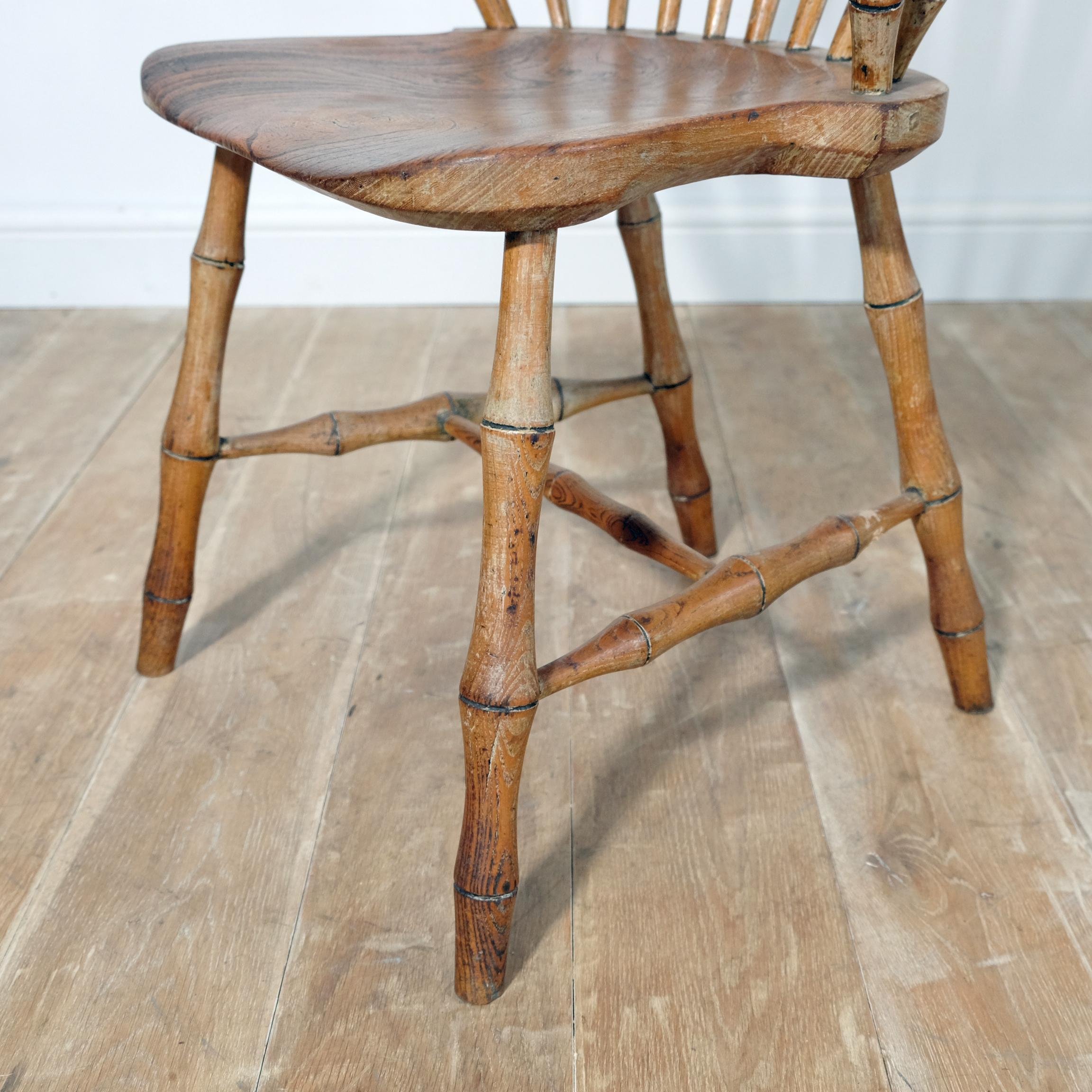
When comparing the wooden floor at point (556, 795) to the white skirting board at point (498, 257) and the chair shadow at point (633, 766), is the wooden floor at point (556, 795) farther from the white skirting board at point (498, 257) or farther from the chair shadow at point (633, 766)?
the white skirting board at point (498, 257)

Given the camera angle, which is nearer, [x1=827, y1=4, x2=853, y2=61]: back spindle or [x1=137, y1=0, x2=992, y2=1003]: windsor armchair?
[x1=137, y1=0, x2=992, y2=1003]: windsor armchair

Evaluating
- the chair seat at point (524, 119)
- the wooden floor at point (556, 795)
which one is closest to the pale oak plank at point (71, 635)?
the wooden floor at point (556, 795)

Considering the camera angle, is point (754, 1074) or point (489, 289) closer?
point (754, 1074)

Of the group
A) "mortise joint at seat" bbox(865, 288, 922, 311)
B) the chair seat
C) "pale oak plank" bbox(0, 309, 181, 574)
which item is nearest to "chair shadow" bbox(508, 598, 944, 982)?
"mortise joint at seat" bbox(865, 288, 922, 311)

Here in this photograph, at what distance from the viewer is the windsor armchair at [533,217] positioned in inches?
22.0

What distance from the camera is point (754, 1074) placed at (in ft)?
2.02

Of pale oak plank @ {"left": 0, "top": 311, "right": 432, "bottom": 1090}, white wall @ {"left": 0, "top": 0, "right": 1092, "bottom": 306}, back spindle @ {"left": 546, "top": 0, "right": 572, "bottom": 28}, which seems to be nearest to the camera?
pale oak plank @ {"left": 0, "top": 311, "right": 432, "bottom": 1090}

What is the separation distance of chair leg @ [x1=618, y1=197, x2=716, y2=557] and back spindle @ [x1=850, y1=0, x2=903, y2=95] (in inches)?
11.9

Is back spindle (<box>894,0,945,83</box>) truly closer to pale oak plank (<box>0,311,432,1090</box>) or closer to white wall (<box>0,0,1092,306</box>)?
pale oak plank (<box>0,311,432,1090</box>)

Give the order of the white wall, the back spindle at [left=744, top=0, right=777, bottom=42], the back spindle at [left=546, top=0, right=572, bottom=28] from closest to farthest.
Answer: the back spindle at [left=744, top=0, right=777, bottom=42] < the back spindle at [left=546, top=0, right=572, bottom=28] < the white wall

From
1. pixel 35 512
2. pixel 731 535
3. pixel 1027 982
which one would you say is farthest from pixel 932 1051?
pixel 35 512

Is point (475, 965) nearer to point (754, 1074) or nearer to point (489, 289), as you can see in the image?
point (754, 1074)

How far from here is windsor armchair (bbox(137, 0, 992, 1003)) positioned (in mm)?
558

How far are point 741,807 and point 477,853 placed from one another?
0.78 feet
